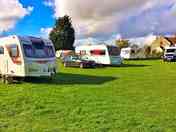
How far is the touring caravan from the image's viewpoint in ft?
61.3

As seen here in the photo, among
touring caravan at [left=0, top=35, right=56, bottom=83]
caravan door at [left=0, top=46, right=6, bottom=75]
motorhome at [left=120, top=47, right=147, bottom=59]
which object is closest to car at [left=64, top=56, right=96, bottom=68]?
touring caravan at [left=0, top=35, right=56, bottom=83]

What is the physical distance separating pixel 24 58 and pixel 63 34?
56.7 m

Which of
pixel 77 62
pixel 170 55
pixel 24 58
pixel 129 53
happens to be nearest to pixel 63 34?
pixel 129 53

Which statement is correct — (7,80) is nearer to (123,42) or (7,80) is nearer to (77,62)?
(77,62)

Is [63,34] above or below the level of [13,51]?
above

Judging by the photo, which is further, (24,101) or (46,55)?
(46,55)

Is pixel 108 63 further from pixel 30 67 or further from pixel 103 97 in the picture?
pixel 103 97

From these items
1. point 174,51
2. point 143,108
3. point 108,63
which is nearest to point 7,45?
point 143,108

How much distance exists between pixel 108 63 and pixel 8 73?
64.6 feet

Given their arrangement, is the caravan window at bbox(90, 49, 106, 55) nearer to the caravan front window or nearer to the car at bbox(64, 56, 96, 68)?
the car at bbox(64, 56, 96, 68)

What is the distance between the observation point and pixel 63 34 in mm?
74812

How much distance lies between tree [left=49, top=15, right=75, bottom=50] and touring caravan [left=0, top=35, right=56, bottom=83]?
54.7 m

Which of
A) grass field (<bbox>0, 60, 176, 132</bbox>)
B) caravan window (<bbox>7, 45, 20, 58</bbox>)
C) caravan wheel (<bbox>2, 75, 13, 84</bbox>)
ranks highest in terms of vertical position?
caravan window (<bbox>7, 45, 20, 58</bbox>)

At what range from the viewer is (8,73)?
19328mm
